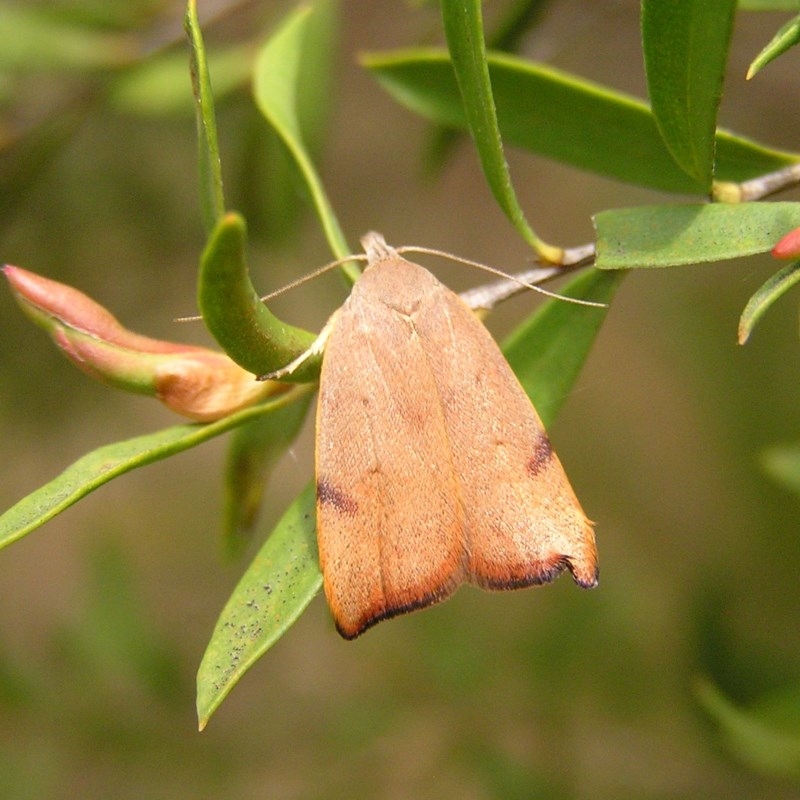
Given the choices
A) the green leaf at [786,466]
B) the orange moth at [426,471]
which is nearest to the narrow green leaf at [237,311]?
the orange moth at [426,471]

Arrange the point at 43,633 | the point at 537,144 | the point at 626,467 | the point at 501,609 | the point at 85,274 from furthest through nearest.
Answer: the point at 626,467
the point at 501,609
the point at 85,274
the point at 43,633
the point at 537,144

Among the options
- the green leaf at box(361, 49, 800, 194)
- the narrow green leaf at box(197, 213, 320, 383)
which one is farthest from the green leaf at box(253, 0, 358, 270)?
the narrow green leaf at box(197, 213, 320, 383)

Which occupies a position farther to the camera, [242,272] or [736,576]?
[736,576]

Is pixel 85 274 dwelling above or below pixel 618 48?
below

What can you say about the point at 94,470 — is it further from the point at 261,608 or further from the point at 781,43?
the point at 781,43

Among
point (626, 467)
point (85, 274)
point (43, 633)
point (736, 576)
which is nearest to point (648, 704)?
point (736, 576)

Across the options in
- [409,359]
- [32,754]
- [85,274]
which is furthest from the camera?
[85,274]

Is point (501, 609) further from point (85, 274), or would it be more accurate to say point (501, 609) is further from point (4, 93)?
point (4, 93)

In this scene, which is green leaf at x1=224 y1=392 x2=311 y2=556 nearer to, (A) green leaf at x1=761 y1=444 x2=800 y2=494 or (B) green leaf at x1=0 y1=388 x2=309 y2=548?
(B) green leaf at x1=0 y1=388 x2=309 y2=548
